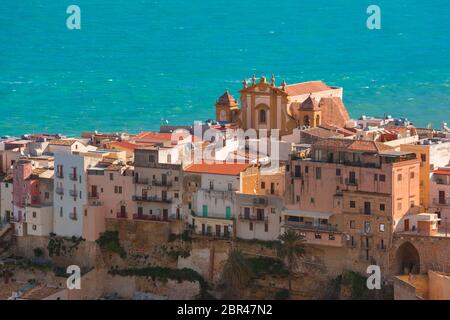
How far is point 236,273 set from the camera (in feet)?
221

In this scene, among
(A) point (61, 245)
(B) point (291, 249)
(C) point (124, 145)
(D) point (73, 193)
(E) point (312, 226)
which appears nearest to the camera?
(E) point (312, 226)

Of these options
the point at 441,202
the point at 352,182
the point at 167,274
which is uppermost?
the point at 352,182

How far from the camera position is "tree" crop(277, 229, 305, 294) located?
66312 mm

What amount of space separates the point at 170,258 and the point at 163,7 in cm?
11992

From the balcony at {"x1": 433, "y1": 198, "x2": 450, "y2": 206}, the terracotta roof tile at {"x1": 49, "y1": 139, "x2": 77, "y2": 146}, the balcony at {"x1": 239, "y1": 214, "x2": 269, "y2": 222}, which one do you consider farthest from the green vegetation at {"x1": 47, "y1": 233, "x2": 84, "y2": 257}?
the balcony at {"x1": 433, "y1": 198, "x2": 450, "y2": 206}

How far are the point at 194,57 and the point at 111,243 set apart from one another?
304 ft

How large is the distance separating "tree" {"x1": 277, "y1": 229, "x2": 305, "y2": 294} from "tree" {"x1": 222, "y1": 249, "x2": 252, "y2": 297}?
1.53 m

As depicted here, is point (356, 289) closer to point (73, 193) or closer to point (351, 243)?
point (351, 243)

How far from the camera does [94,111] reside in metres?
132

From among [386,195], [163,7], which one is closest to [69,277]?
[386,195]

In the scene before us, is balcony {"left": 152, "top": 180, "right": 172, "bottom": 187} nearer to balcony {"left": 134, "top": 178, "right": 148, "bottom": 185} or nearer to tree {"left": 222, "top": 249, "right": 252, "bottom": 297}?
balcony {"left": 134, "top": 178, "right": 148, "bottom": 185}

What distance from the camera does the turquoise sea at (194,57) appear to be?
423 ft

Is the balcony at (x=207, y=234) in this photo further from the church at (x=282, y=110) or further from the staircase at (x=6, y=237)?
the church at (x=282, y=110)

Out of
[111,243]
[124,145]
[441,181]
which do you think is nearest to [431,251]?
[441,181]
